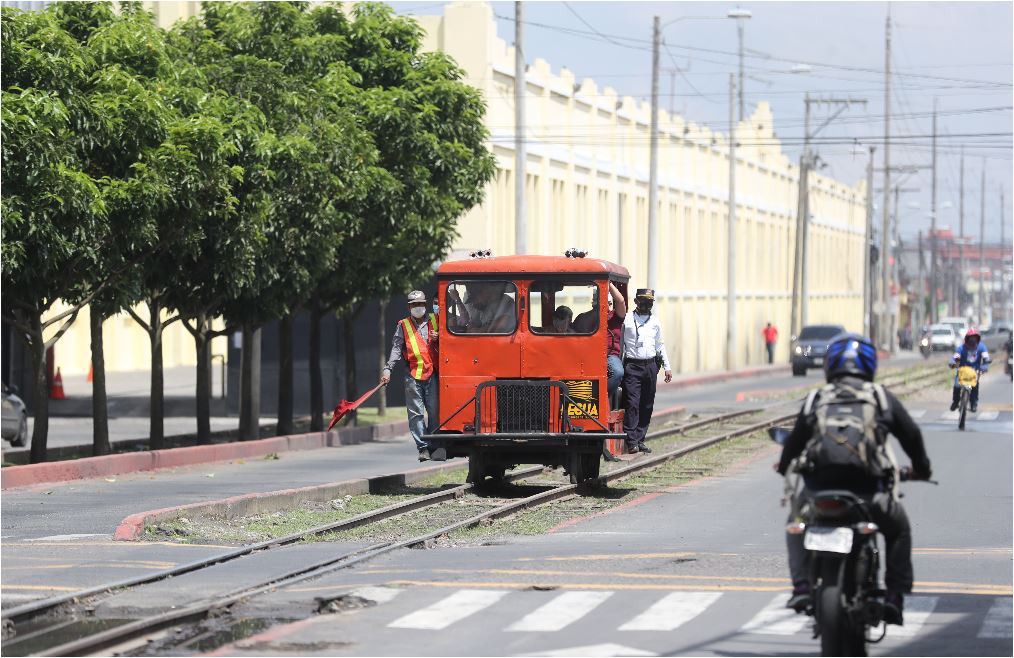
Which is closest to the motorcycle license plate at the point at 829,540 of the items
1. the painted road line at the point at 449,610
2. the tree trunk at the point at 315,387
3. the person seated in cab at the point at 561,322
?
the painted road line at the point at 449,610

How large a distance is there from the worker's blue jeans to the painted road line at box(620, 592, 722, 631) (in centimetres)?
787

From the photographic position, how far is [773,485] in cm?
2153

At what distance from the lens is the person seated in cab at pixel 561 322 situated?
19.6 metres

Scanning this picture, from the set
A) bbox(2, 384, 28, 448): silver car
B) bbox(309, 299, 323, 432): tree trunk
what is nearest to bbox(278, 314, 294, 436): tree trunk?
bbox(309, 299, 323, 432): tree trunk

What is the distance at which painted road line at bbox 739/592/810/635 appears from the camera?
10.5 metres

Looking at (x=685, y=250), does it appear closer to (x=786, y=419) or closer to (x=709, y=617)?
(x=786, y=419)

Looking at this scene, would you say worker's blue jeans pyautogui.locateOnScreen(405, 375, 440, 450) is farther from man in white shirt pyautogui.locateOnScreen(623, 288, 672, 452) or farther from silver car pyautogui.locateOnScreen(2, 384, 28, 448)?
silver car pyautogui.locateOnScreen(2, 384, 28, 448)

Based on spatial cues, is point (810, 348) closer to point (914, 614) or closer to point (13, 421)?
point (13, 421)

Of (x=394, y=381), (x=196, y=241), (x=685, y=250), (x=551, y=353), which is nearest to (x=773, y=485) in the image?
(x=551, y=353)

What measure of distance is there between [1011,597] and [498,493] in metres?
9.04

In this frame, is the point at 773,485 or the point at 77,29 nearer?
the point at 773,485

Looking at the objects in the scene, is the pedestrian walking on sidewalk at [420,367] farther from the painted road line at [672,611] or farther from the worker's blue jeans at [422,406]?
the painted road line at [672,611]

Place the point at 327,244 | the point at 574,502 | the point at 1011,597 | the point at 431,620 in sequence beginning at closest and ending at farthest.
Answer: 1. the point at 431,620
2. the point at 1011,597
3. the point at 574,502
4. the point at 327,244

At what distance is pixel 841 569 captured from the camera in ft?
28.9
